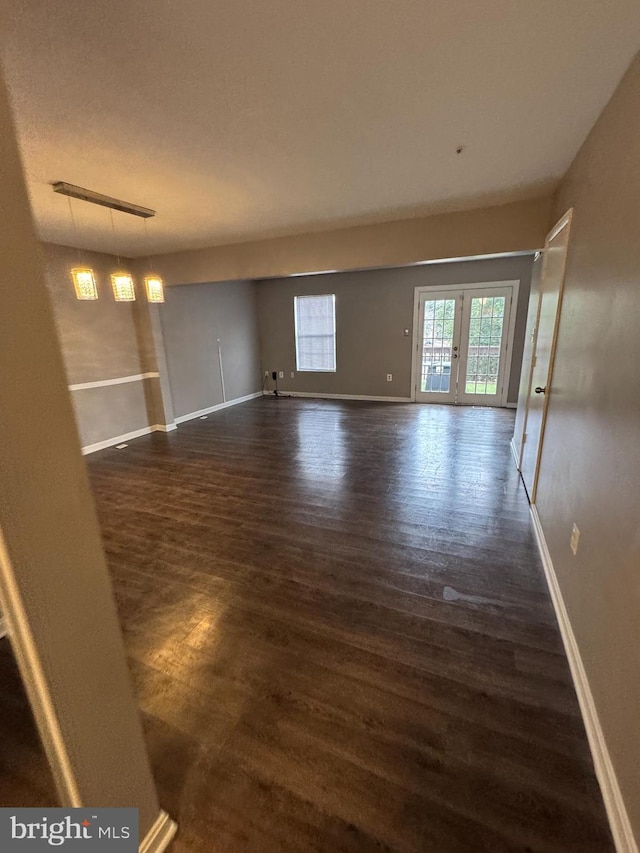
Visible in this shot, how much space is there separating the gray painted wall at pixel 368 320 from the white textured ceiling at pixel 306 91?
3.55m

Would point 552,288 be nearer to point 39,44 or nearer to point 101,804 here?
point 39,44

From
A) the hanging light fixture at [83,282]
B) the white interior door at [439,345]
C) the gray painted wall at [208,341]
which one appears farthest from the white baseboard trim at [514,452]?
the gray painted wall at [208,341]

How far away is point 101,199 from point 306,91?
201 centimetres

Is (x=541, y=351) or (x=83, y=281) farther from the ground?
(x=83, y=281)

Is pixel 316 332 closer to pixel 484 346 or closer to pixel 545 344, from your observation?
pixel 484 346

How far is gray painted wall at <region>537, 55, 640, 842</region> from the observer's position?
45.6 inches

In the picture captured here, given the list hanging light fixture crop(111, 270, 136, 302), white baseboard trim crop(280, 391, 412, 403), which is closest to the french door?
white baseboard trim crop(280, 391, 412, 403)

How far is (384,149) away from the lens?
7.00 feet

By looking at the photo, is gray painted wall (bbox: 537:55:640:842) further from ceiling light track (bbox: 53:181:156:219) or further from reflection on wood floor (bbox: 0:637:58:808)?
ceiling light track (bbox: 53:181:156:219)

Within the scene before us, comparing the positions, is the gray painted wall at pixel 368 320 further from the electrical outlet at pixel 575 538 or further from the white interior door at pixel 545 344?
the electrical outlet at pixel 575 538

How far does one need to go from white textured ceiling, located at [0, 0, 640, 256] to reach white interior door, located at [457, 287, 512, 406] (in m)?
3.53

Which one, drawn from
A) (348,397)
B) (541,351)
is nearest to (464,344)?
(348,397)

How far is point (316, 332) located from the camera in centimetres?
748

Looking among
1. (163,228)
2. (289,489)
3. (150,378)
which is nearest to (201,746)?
(289,489)
